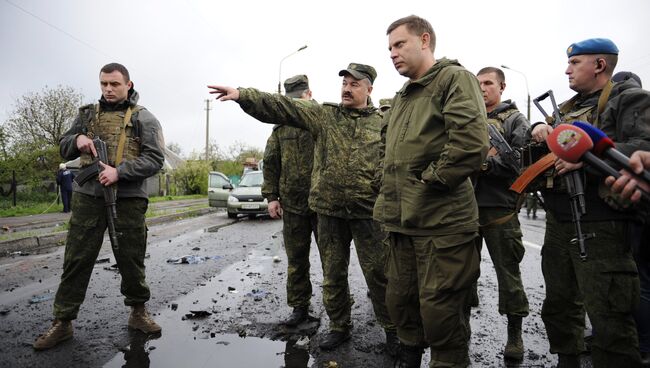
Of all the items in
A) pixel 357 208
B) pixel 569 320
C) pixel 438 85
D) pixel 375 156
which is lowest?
pixel 569 320

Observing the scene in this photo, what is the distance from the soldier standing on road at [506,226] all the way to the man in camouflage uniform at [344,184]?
3.05 ft

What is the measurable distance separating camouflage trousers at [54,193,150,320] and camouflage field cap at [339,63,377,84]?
215 cm

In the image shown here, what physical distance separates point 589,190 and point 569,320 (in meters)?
0.94

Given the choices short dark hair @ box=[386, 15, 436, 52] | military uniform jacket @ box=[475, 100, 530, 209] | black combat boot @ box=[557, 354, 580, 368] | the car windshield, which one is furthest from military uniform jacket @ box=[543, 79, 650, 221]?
the car windshield

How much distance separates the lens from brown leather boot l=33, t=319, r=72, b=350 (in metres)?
3.01

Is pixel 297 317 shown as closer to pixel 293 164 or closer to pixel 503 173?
pixel 293 164

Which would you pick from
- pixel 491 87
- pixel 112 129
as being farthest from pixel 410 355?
pixel 112 129

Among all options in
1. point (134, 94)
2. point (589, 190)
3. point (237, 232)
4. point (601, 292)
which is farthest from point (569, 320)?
point (237, 232)

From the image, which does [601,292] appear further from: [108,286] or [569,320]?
[108,286]

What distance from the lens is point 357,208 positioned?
333cm

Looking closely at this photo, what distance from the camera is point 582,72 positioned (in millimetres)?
2480

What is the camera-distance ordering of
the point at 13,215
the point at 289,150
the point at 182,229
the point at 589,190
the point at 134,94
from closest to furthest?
the point at 589,190, the point at 134,94, the point at 289,150, the point at 182,229, the point at 13,215

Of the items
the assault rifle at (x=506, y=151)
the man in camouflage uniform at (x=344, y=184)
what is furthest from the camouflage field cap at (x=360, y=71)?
the assault rifle at (x=506, y=151)

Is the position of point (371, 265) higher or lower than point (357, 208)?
lower
